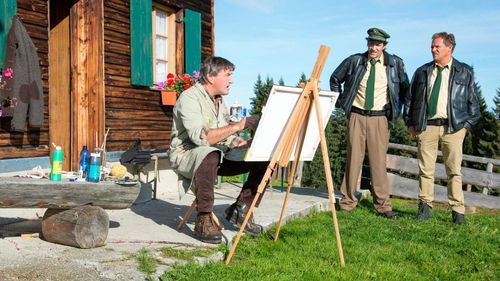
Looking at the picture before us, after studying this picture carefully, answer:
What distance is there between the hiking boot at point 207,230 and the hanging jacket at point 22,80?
256 centimetres

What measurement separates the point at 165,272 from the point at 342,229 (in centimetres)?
243

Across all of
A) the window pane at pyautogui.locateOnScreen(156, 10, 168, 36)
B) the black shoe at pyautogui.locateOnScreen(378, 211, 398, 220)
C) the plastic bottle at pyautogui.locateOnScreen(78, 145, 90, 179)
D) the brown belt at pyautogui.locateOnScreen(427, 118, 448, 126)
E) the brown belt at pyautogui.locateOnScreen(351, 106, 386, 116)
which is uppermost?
the window pane at pyautogui.locateOnScreen(156, 10, 168, 36)

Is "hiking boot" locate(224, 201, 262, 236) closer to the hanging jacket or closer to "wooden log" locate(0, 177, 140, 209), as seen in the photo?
"wooden log" locate(0, 177, 140, 209)

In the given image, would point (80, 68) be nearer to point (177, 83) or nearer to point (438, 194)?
point (177, 83)

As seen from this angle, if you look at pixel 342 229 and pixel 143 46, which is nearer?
pixel 342 229

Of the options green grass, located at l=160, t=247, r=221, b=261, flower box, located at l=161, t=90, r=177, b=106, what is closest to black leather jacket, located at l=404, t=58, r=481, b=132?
green grass, located at l=160, t=247, r=221, b=261

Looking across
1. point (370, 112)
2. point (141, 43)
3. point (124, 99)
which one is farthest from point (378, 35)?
point (124, 99)

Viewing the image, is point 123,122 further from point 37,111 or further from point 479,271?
point 479,271

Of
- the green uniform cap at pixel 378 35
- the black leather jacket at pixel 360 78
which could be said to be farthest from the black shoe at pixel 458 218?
the green uniform cap at pixel 378 35

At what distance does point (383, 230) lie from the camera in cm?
534

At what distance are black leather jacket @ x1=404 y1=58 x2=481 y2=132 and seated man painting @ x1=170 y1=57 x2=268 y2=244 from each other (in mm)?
2351

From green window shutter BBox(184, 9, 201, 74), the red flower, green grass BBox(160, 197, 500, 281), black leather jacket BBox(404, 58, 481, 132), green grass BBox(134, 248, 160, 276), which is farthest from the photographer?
green window shutter BBox(184, 9, 201, 74)

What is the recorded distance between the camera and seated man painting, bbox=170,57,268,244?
414 cm

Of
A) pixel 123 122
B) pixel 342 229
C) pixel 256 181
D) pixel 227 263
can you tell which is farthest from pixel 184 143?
pixel 123 122
